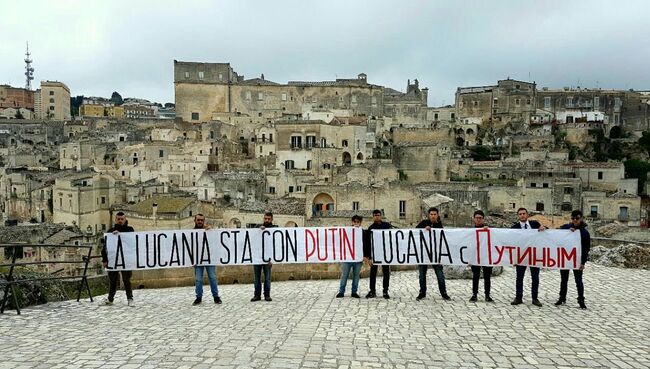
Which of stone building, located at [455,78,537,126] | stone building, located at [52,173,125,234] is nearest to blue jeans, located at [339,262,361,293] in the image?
stone building, located at [52,173,125,234]

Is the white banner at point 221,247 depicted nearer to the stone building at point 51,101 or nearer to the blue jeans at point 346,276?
the blue jeans at point 346,276

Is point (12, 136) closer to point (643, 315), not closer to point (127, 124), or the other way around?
point (127, 124)

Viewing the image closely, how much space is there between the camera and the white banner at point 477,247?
12188mm

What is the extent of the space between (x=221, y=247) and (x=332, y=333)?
4682mm

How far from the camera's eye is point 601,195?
48250 mm

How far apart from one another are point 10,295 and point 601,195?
47.4m

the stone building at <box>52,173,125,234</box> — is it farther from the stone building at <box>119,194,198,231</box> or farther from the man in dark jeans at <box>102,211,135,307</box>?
the man in dark jeans at <box>102,211,135,307</box>

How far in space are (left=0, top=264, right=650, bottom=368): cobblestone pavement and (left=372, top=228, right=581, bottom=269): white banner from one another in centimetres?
84

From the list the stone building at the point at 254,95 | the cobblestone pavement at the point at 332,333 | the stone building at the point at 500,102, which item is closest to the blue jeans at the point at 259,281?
the cobblestone pavement at the point at 332,333

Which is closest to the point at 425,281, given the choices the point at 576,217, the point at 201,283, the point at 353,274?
the point at 353,274

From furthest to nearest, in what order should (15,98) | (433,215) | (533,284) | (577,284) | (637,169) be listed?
(15,98), (637,169), (433,215), (533,284), (577,284)

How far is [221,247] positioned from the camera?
42.2 feet

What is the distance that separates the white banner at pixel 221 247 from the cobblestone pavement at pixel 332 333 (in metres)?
0.85

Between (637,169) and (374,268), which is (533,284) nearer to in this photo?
(374,268)
